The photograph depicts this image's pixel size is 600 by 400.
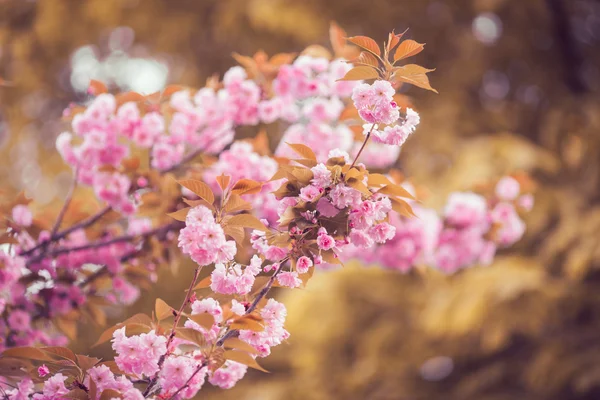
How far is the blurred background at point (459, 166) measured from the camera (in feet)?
11.3

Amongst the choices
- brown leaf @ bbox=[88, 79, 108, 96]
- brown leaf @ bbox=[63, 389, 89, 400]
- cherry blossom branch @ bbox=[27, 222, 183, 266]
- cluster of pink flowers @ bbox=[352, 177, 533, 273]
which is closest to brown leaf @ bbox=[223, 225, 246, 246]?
brown leaf @ bbox=[63, 389, 89, 400]

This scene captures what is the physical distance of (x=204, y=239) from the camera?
1.18 meters

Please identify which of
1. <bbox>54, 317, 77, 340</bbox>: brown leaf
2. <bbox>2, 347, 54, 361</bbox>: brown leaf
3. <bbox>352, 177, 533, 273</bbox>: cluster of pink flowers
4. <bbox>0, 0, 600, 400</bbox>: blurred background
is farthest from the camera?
<bbox>0, 0, 600, 400</bbox>: blurred background

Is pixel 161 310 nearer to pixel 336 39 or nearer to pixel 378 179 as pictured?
pixel 378 179

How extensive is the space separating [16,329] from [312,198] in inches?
43.5

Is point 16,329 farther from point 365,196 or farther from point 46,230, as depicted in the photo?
point 365,196

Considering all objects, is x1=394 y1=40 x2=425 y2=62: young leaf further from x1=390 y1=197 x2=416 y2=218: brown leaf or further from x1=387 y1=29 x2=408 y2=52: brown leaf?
x1=390 y1=197 x2=416 y2=218: brown leaf

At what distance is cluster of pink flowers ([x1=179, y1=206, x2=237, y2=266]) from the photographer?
118cm

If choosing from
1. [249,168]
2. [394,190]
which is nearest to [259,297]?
[394,190]

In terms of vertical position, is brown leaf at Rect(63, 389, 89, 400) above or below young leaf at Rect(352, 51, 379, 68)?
below

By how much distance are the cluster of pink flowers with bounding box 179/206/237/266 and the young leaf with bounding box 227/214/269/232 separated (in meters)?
0.04

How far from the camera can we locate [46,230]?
1.98 m

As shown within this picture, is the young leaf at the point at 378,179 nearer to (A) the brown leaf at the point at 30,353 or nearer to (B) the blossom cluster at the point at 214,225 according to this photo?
→ (B) the blossom cluster at the point at 214,225

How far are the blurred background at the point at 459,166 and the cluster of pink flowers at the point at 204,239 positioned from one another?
7.48 ft
